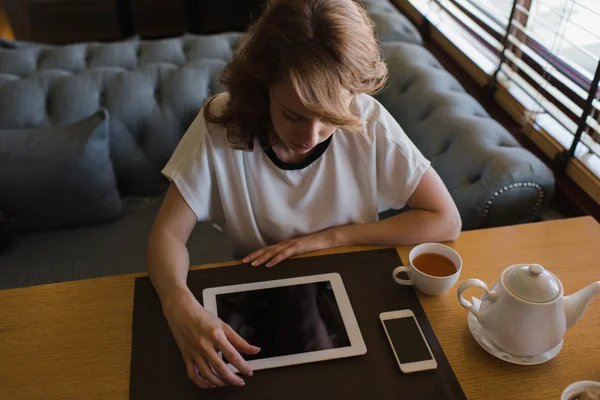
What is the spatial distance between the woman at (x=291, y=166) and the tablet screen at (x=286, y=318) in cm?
5

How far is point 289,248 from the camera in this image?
109 centimetres

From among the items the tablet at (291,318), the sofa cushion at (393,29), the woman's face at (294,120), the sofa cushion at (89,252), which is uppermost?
the woman's face at (294,120)

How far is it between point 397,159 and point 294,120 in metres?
0.31

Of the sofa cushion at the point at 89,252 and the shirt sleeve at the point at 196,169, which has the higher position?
the shirt sleeve at the point at 196,169

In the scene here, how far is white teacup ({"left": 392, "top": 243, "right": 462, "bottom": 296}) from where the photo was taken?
0.96 m

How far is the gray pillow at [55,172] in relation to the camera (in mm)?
1595

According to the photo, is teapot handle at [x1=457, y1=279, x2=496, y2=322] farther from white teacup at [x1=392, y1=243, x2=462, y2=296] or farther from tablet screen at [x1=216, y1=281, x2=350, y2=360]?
tablet screen at [x1=216, y1=281, x2=350, y2=360]

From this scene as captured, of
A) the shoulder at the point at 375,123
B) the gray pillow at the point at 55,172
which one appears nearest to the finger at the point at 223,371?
the shoulder at the point at 375,123

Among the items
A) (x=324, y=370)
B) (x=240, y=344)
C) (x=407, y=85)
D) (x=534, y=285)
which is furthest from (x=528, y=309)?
(x=407, y=85)

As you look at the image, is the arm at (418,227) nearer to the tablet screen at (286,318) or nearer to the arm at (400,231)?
the arm at (400,231)

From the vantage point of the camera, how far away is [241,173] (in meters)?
1.16

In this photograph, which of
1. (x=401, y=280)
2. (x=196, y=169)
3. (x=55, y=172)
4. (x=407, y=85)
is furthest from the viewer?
(x=407, y=85)

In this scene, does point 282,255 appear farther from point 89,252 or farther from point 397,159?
point 89,252

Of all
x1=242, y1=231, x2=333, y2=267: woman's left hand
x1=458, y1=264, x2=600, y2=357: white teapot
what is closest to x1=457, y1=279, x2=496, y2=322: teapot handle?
x1=458, y1=264, x2=600, y2=357: white teapot
